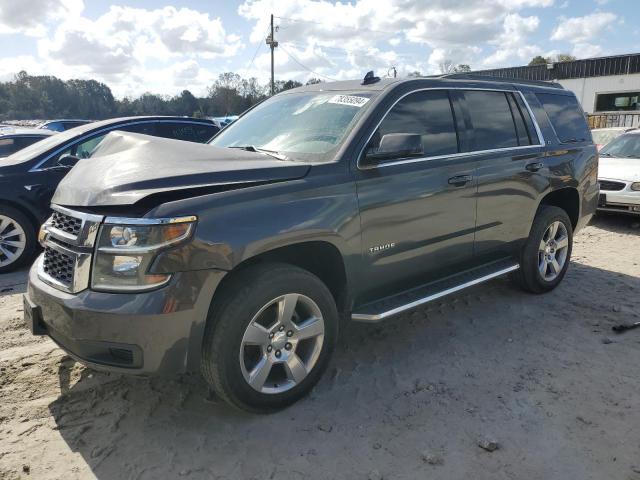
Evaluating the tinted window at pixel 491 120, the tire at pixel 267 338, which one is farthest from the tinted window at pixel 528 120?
the tire at pixel 267 338

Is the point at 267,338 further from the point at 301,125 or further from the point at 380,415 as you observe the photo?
the point at 301,125

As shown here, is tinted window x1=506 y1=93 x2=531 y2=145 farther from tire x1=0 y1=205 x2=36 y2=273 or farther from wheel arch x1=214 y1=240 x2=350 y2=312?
tire x1=0 y1=205 x2=36 y2=273

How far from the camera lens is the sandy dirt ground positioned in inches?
104

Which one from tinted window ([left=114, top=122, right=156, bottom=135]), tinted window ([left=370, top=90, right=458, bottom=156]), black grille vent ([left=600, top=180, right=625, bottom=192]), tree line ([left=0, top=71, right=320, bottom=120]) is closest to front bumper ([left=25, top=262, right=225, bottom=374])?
tinted window ([left=370, top=90, right=458, bottom=156])

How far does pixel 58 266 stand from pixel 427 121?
266 centimetres

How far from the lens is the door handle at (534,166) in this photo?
4.50 m

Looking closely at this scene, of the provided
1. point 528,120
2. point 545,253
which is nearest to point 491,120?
point 528,120

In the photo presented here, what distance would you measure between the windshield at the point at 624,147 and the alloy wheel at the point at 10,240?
958 centimetres

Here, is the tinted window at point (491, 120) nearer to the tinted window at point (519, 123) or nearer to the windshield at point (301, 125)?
the tinted window at point (519, 123)

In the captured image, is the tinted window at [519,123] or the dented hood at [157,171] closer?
the dented hood at [157,171]

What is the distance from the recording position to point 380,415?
10.1 feet

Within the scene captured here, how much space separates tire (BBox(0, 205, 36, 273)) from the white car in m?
8.36

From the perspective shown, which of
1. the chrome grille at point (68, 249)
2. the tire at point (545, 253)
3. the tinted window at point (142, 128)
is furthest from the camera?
the tinted window at point (142, 128)

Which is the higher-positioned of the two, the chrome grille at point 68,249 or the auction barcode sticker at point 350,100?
the auction barcode sticker at point 350,100
